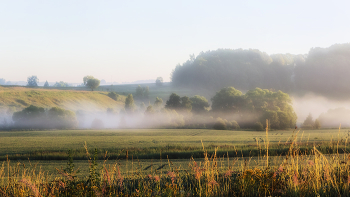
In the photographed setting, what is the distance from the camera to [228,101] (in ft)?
225

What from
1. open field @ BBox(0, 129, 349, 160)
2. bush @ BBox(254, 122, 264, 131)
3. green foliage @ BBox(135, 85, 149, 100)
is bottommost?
bush @ BBox(254, 122, 264, 131)

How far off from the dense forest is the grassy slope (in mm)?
38578

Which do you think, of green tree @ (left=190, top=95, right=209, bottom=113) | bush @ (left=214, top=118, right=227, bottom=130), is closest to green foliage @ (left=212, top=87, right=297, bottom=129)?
green tree @ (left=190, top=95, right=209, bottom=113)

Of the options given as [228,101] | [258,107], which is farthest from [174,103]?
[258,107]

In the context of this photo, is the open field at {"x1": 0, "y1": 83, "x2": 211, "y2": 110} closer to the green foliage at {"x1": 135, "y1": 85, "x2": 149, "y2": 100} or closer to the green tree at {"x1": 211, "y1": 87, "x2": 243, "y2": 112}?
the green foliage at {"x1": 135, "y1": 85, "x2": 149, "y2": 100}

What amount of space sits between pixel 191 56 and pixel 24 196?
140100 millimetres

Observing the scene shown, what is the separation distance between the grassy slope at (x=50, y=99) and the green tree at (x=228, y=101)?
42.1 m

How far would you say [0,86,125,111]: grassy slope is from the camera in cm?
7338

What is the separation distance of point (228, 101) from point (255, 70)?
65367 mm

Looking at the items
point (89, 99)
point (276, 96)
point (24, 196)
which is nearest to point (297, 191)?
point (24, 196)

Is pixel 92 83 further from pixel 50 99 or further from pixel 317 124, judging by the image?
pixel 317 124

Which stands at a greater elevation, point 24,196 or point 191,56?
point 191,56

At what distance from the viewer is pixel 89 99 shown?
320 ft

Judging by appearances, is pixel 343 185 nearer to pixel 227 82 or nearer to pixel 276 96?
pixel 276 96
